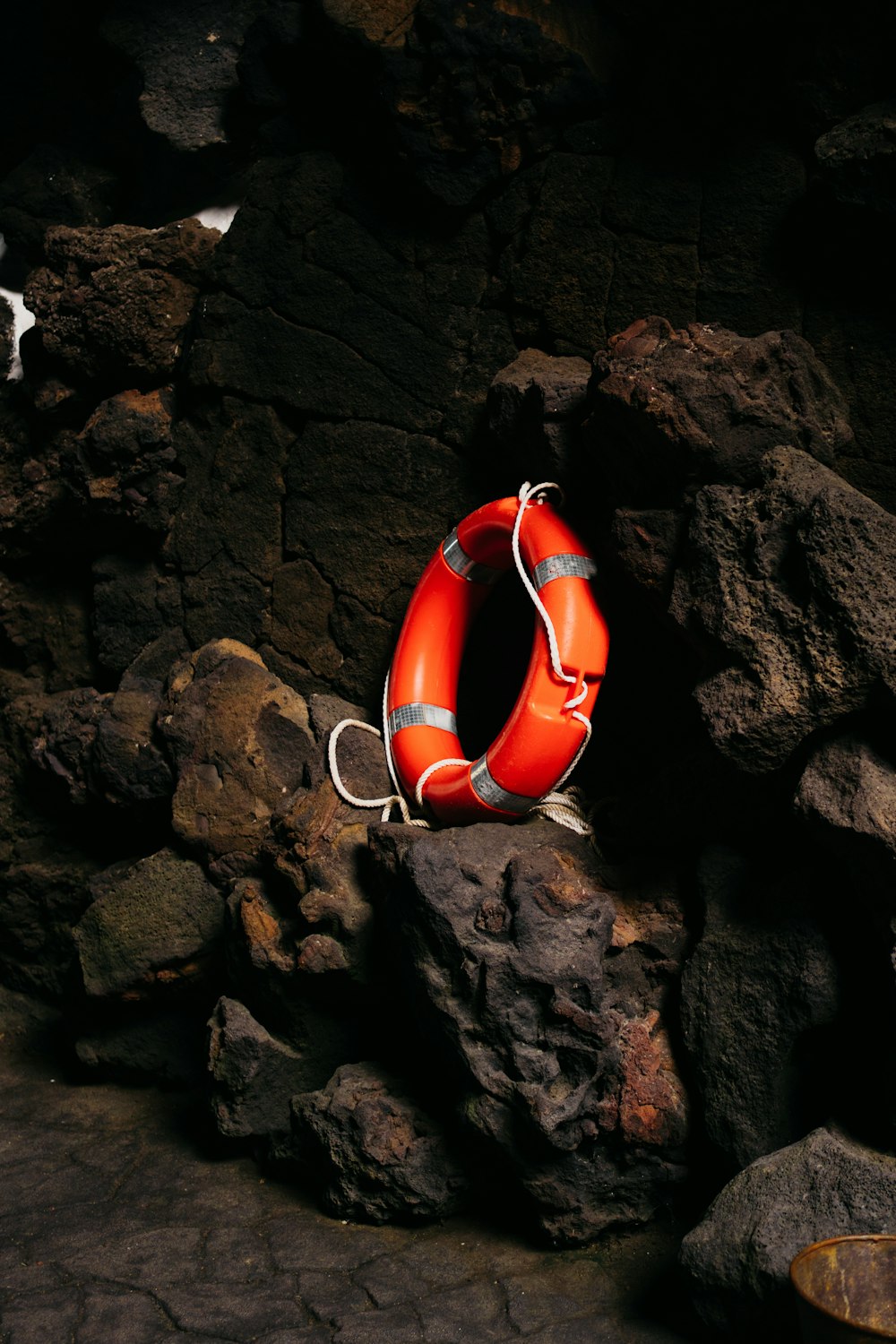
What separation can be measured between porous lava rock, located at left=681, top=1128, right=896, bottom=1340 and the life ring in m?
0.98

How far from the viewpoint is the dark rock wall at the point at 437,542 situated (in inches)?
94.7

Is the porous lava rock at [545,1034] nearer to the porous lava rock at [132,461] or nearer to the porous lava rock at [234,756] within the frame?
the porous lava rock at [234,756]

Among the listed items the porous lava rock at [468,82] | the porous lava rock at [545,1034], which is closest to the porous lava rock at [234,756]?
the porous lava rock at [545,1034]

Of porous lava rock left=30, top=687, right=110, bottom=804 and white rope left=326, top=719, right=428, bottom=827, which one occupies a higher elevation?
white rope left=326, top=719, right=428, bottom=827

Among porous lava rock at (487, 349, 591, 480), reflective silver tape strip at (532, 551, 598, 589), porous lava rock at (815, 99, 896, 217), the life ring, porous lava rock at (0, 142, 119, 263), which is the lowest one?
the life ring

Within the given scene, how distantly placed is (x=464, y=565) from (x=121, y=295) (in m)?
1.51

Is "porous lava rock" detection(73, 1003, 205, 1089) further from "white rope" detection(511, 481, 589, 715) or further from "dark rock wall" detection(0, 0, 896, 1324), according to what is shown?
"white rope" detection(511, 481, 589, 715)

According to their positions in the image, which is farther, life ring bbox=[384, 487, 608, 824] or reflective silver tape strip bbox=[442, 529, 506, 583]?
reflective silver tape strip bbox=[442, 529, 506, 583]

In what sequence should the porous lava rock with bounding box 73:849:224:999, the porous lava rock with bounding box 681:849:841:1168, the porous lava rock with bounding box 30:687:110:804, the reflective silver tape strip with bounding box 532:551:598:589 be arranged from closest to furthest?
the porous lava rock with bounding box 681:849:841:1168
the reflective silver tape strip with bounding box 532:551:598:589
the porous lava rock with bounding box 73:849:224:999
the porous lava rock with bounding box 30:687:110:804

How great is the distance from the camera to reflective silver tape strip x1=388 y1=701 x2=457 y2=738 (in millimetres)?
3141

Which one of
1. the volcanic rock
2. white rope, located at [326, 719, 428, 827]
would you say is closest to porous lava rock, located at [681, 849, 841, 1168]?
white rope, located at [326, 719, 428, 827]

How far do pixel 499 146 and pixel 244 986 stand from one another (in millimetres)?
2375

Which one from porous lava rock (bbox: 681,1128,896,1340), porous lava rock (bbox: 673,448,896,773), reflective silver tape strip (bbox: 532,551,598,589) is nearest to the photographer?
porous lava rock (bbox: 681,1128,896,1340)

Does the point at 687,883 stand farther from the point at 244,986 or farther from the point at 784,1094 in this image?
the point at 244,986
